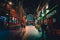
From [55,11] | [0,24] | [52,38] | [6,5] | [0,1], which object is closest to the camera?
[52,38]

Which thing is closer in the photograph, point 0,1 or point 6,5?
point 0,1

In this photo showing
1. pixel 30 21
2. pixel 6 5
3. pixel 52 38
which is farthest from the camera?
pixel 30 21

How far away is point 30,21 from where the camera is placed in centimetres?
8556

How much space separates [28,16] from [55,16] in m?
70.9

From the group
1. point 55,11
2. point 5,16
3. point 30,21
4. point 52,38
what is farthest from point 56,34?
point 30,21

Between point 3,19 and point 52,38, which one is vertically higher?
point 3,19

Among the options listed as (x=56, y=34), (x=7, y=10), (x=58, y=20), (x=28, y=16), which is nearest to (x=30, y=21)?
(x=28, y=16)

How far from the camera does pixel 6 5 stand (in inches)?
1065

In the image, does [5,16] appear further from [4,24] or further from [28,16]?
[28,16]

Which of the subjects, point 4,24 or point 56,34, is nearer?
point 56,34

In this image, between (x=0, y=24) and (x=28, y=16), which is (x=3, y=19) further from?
(x=28, y=16)

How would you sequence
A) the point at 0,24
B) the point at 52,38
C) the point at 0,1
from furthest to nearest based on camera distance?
the point at 0,24 < the point at 0,1 < the point at 52,38

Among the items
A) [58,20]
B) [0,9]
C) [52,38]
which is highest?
[0,9]

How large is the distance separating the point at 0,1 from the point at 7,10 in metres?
4.46
